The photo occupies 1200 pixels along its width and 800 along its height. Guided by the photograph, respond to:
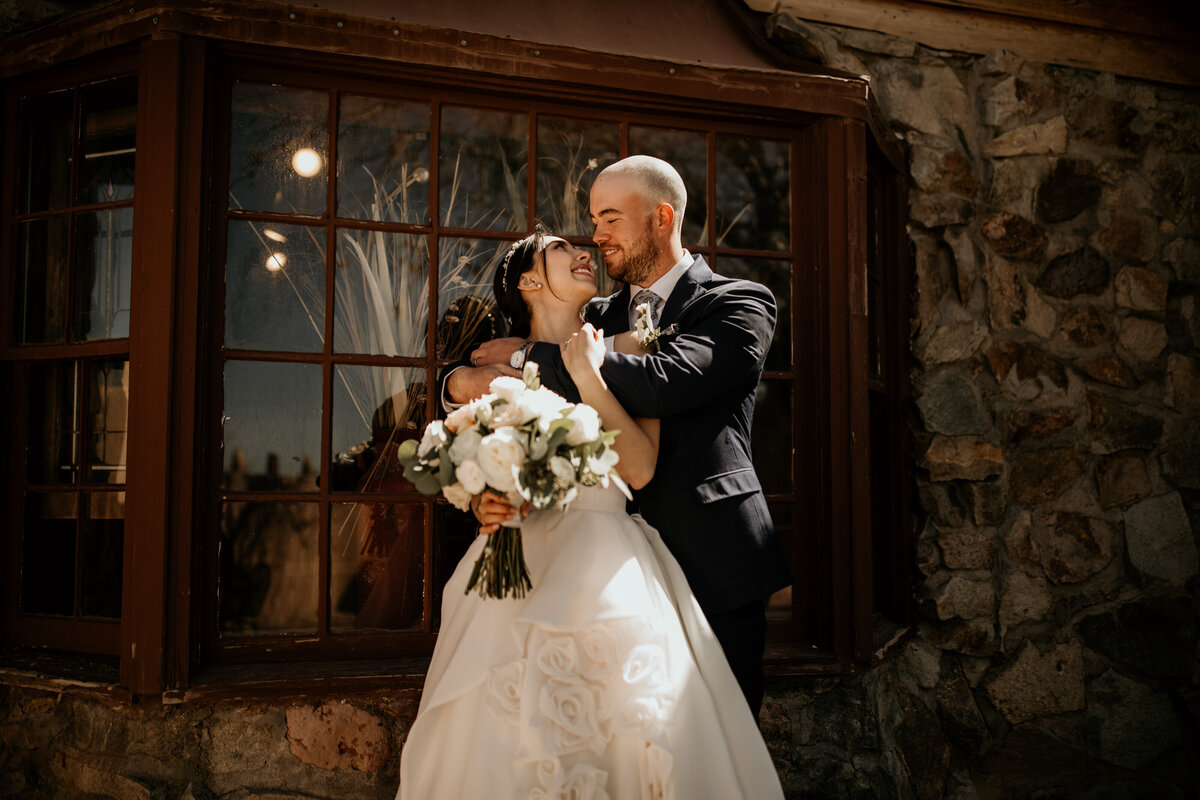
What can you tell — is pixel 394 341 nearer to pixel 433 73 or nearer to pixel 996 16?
pixel 433 73

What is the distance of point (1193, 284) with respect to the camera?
176 inches

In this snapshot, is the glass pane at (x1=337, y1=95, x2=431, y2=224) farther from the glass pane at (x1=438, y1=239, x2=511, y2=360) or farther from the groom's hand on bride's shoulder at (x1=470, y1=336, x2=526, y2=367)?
the groom's hand on bride's shoulder at (x1=470, y1=336, x2=526, y2=367)

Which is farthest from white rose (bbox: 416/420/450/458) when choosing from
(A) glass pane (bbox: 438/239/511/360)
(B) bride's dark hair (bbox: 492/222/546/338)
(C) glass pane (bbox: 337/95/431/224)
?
(C) glass pane (bbox: 337/95/431/224)

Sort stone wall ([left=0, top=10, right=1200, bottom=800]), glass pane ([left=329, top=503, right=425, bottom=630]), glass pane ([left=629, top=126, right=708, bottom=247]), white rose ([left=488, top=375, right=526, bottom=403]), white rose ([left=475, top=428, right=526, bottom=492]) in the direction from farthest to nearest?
stone wall ([left=0, top=10, right=1200, bottom=800]) → glass pane ([left=629, top=126, right=708, bottom=247]) → glass pane ([left=329, top=503, right=425, bottom=630]) → white rose ([left=488, top=375, right=526, bottom=403]) → white rose ([left=475, top=428, right=526, bottom=492])

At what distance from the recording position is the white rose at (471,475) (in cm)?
235

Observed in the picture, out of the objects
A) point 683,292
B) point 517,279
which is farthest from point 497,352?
point 683,292

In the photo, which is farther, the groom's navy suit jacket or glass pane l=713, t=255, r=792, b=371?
glass pane l=713, t=255, r=792, b=371

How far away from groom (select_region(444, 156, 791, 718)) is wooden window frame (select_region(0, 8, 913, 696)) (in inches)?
33.8

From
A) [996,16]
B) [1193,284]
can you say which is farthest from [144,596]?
[1193,284]

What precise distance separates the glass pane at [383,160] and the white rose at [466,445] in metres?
1.53

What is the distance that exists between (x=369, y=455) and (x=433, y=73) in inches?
57.9

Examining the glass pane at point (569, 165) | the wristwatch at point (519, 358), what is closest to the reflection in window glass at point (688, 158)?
the glass pane at point (569, 165)

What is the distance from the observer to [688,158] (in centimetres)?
396

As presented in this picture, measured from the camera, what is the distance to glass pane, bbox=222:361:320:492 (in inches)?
135
